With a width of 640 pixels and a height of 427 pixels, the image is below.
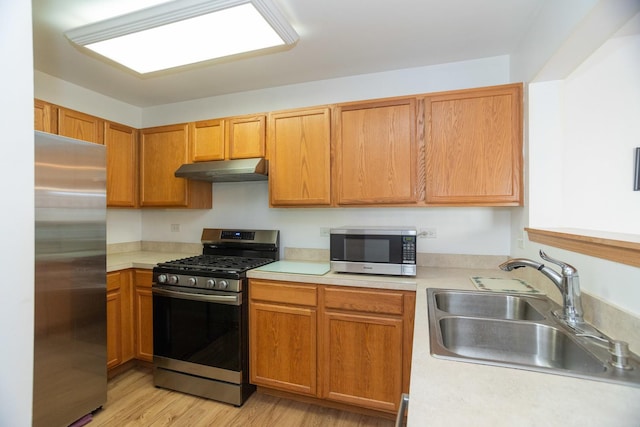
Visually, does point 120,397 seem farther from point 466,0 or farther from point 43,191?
point 466,0

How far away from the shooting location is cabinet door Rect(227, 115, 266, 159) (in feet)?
7.88

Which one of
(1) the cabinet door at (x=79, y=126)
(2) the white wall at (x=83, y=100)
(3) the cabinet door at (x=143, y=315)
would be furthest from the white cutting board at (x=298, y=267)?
(2) the white wall at (x=83, y=100)

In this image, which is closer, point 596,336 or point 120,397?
point 596,336

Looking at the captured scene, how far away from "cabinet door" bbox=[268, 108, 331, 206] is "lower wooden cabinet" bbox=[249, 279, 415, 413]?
0.68 meters

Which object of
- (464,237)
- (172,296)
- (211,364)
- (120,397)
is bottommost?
(120,397)

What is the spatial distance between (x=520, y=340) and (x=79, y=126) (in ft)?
10.6

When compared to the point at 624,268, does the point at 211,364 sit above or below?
below

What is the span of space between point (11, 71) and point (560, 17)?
2.18 m

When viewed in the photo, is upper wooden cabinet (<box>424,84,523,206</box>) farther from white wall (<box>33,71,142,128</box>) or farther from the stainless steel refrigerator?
white wall (<box>33,71,142,128</box>)

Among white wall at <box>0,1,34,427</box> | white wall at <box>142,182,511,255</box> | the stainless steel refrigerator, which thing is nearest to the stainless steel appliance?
the stainless steel refrigerator

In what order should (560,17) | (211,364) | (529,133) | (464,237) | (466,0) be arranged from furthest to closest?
(464,237) → (211,364) → (529,133) → (466,0) → (560,17)

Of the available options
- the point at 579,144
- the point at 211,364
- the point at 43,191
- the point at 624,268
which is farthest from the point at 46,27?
the point at 579,144

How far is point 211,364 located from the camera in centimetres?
209

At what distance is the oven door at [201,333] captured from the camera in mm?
2043
